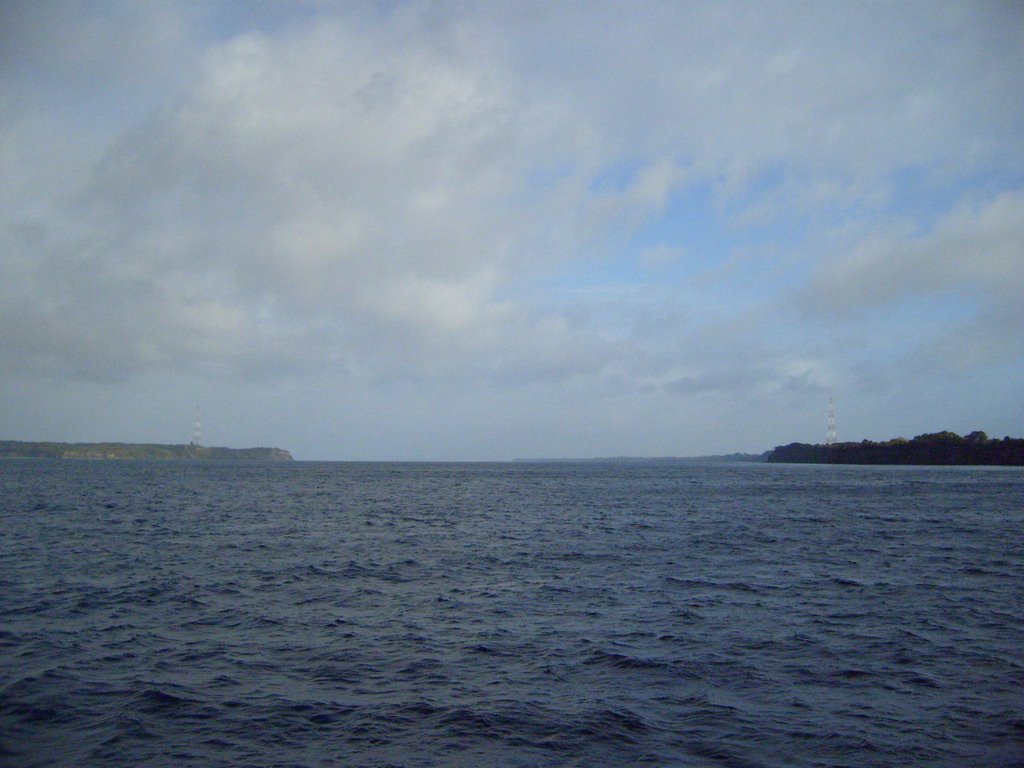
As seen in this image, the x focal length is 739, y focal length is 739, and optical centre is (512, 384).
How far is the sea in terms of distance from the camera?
14.2 m

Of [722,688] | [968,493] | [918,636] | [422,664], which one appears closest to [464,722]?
[422,664]

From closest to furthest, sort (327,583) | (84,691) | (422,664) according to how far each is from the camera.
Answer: (84,691) → (422,664) → (327,583)

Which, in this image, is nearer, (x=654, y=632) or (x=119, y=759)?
(x=119, y=759)

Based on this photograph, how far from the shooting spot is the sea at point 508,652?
14180 mm

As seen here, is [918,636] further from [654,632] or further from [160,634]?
[160,634]

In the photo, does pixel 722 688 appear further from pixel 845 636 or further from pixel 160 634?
pixel 160 634

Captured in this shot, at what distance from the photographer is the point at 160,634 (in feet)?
70.5

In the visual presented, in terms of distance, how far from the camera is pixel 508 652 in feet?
65.5

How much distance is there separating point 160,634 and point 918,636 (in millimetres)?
22272

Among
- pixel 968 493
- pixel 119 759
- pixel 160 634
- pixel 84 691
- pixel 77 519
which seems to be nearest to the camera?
pixel 119 759

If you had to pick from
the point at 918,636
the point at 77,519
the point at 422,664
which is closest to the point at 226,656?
the point at 422,664

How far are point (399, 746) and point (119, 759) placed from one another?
5.02 meters

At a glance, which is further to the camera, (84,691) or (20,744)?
(84,691)

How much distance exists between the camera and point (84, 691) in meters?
16.8
